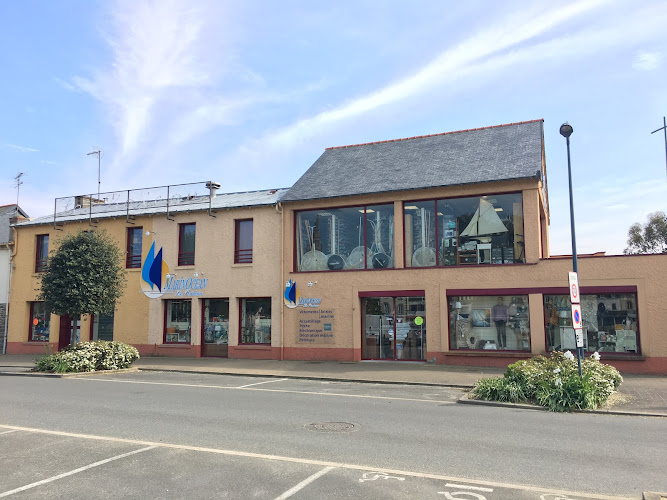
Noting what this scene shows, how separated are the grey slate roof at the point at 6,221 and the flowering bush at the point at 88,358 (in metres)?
11.8

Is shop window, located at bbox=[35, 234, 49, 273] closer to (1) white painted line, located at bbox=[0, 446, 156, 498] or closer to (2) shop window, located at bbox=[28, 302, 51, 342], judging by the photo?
(2) shop window, located at bbox=[28, 302, 51, 342]

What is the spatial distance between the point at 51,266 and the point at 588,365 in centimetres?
1729

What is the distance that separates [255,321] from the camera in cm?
2198

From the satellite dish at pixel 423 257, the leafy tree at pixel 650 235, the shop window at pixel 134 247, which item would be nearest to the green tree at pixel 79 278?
the shop window at pixel 134 247

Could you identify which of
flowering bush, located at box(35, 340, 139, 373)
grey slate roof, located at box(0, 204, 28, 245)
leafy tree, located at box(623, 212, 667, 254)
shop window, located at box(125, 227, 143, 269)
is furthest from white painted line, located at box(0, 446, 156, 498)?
leafy tree, located at box(623, 212, 667, 254)

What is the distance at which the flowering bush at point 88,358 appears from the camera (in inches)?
696

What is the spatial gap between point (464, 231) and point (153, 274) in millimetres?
13577

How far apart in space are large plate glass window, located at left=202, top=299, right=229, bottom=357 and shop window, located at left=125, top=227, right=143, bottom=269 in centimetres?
411

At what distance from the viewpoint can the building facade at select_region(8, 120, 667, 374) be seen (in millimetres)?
17281

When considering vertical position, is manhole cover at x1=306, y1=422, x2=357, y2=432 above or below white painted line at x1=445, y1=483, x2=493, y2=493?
below

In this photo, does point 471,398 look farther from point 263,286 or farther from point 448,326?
point 263,286

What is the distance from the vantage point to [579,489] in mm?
5551

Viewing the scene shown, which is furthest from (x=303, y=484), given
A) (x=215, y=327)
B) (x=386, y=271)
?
(x=215, y=327)

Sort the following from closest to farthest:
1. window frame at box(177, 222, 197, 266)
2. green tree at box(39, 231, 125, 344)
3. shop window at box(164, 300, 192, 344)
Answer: green tree at box(39, 231, 125, 344)
shop window at box(164, 300, 192, 344)
window frame at box(177, 222, 197, 266)
